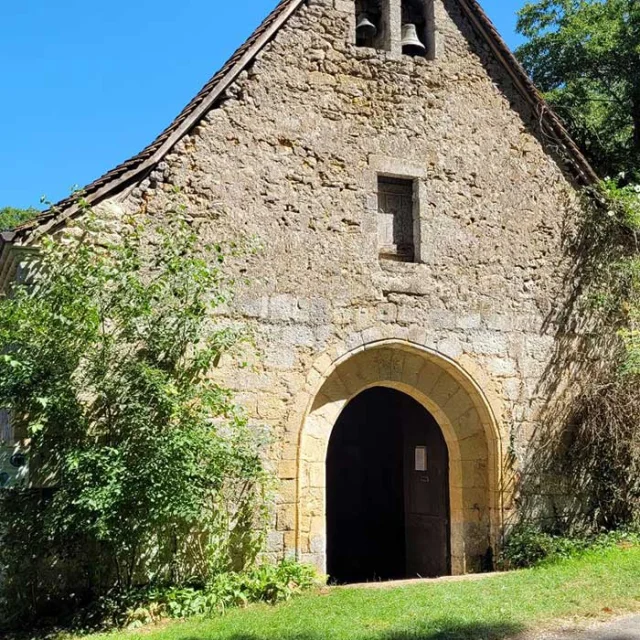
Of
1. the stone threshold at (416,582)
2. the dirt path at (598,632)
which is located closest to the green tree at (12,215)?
the stone threshold at (416,582)

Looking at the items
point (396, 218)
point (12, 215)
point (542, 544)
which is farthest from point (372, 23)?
point (12, 215)

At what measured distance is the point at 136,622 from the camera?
6.12 metres

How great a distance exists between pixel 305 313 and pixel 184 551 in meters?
2.69

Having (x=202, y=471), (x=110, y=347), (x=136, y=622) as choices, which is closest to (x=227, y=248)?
(x=110, y=347)

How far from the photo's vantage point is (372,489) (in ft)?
37.9

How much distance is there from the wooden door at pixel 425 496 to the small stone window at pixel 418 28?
→ 459 centimetres

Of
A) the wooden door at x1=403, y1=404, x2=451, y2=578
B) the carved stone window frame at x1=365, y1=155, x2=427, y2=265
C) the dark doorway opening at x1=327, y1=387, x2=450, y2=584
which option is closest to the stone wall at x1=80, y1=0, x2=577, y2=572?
the carved stone window frame at x1=365, y1=155, x2=427, y2=265

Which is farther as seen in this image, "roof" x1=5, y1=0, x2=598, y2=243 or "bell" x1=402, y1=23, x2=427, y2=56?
"bell" x1=402, y1=23, x2=427, y2=56

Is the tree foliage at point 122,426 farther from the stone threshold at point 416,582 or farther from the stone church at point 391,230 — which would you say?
the stone threshold at point 416,582

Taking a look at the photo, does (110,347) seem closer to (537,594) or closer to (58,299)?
(58,299)

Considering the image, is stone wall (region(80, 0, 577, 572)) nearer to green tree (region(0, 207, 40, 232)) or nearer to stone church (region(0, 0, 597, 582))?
stone church (region(0, 0, 597, 582))

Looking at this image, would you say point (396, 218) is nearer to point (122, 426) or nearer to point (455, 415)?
point (455, 415)

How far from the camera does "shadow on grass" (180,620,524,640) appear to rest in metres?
5.23

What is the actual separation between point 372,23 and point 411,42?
22.4 inches
